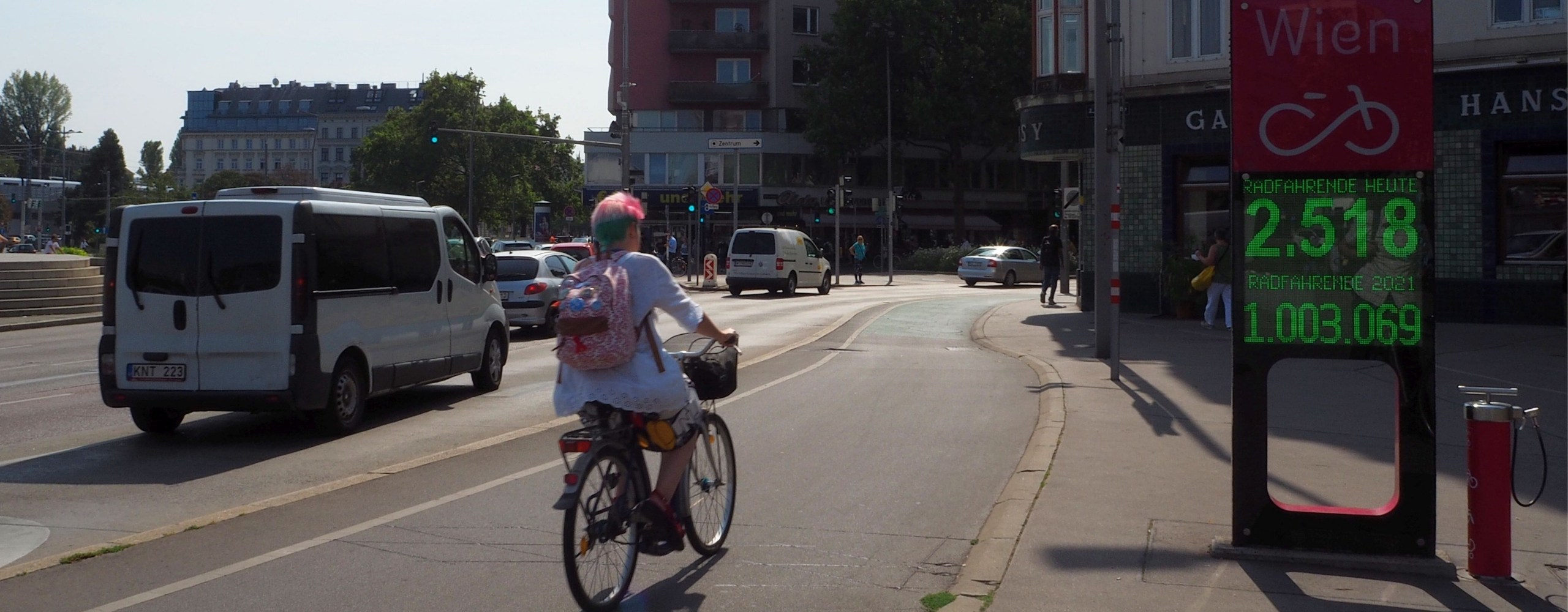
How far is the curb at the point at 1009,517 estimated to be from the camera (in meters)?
5.46

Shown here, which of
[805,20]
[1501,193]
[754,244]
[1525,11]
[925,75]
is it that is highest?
[805,20]

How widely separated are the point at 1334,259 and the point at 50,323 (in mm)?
26271

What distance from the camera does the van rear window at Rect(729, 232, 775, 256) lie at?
34844 millimetres

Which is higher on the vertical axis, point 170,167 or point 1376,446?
point 170,167

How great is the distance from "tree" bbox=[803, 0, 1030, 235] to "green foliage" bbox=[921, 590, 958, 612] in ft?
185

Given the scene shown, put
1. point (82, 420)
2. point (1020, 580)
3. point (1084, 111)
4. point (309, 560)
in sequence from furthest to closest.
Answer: point (1084, 111) → point (82, 420) → point (309, 560) → point (1020, 580)

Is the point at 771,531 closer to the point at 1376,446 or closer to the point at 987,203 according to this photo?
the point at 1376,446

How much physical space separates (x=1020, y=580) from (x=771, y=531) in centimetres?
160

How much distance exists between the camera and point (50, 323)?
2612 cm

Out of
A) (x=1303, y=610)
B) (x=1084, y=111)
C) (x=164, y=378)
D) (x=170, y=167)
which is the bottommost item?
(x=1303, y=610)

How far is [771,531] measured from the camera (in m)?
6.78

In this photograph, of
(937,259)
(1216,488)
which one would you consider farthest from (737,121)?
(1216,488)

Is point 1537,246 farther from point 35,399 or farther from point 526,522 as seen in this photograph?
point 35,399

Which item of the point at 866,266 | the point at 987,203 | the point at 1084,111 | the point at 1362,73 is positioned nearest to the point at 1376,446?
the point at 1362,73
